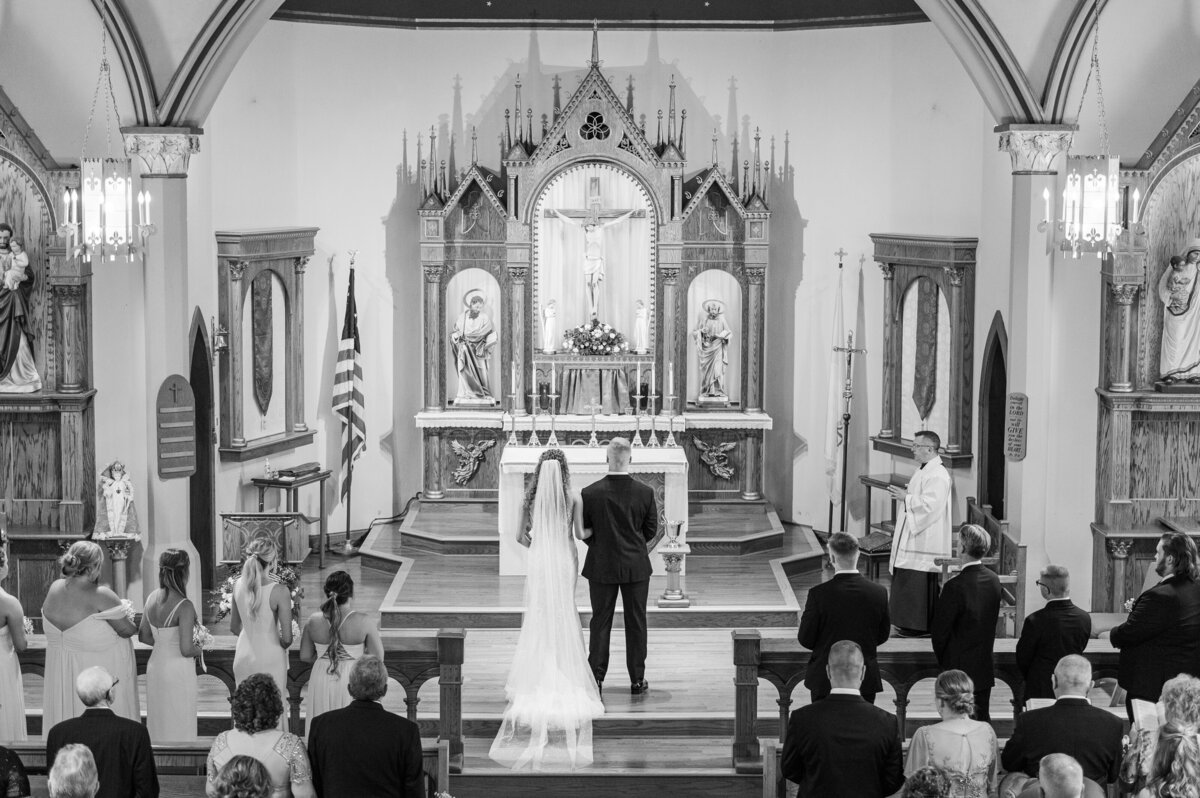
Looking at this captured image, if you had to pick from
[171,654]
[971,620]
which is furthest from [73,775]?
[971,620]

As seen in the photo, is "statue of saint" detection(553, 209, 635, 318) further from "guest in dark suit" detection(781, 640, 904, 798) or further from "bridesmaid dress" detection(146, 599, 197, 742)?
"guest in dark suit" detection(781, 640, 904, 798)

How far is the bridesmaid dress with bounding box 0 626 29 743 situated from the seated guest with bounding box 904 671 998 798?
4.62 m

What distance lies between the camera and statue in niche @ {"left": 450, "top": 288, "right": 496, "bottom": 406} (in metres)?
15.1

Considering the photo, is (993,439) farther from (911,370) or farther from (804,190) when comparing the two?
(804,190)

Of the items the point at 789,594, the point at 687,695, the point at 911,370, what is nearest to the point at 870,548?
the point at 789,594

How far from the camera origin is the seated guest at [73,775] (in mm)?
5398

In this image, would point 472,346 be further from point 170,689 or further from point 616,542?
point 170,689

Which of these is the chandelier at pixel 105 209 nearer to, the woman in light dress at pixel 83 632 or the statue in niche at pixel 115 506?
the statue in niche at pixel 115 506

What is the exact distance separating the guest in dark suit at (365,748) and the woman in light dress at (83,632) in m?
1.98

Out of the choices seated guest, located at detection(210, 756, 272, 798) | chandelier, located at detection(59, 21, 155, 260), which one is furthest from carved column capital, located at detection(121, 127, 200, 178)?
seated guest, located at detection(210, 756, 272, 798)

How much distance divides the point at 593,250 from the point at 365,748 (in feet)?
30.7

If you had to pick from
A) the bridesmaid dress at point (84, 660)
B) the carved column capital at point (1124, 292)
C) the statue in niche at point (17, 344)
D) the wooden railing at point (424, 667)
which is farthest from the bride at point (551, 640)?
the carved column capital at point (1124, 292)

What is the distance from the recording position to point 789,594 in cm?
1220

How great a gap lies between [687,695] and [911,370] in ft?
Result: 17.5
